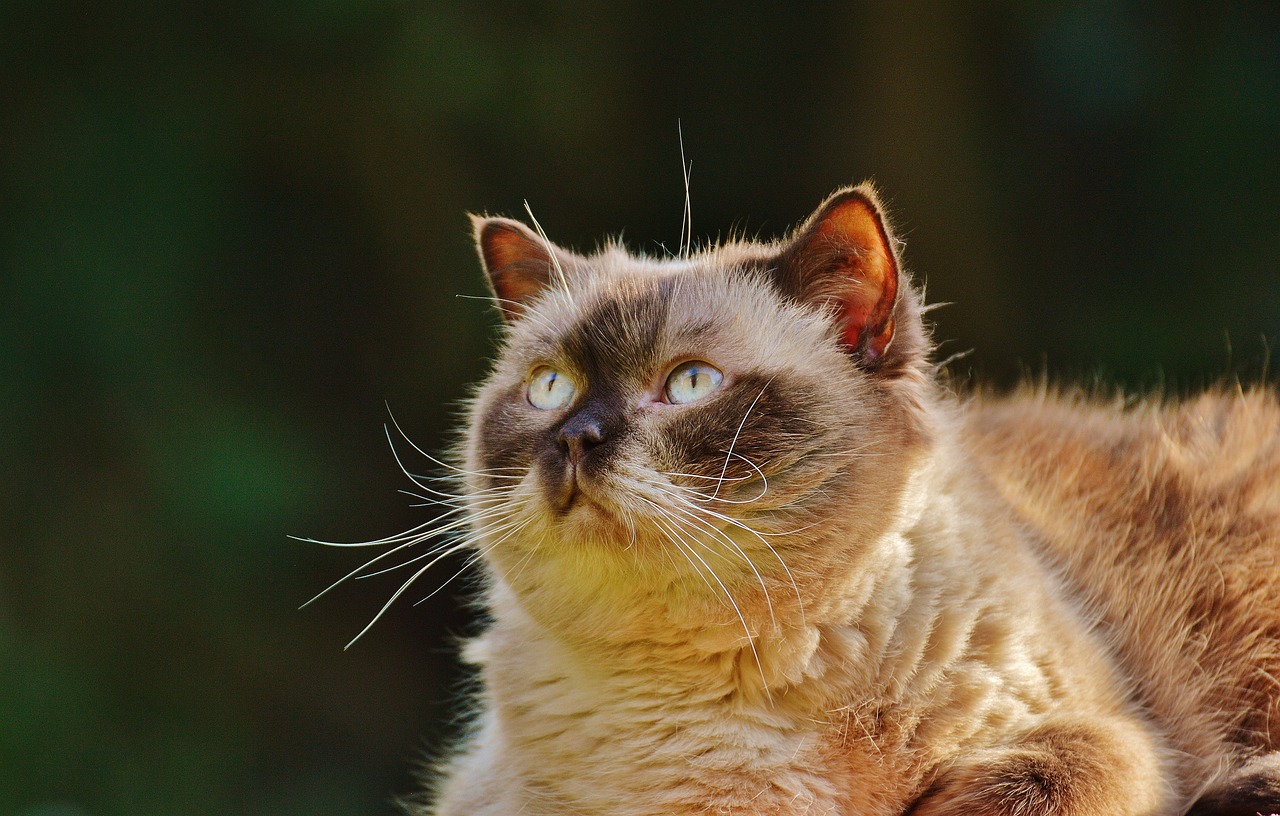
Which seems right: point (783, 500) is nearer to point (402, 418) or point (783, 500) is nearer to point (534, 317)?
point (534, 317)

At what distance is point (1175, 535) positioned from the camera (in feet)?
7.66

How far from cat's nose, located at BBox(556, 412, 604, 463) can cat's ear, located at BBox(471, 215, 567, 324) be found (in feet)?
1.79

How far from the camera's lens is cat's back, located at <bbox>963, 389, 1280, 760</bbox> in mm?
2090

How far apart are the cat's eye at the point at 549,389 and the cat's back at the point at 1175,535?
2.97 feet

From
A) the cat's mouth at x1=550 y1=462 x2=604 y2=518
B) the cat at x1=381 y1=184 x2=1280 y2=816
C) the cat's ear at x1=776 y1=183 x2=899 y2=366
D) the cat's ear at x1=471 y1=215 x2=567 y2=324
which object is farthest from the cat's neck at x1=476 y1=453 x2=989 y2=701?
the cat's ear at x1=471 y1=215 x2=567 y2=324

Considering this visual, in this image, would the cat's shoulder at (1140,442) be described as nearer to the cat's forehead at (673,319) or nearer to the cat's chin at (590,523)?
the cat's forehead at (673,319)

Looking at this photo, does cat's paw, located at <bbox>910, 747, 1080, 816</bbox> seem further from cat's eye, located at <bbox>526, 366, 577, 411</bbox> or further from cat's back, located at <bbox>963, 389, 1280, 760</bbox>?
cat's eye, located at <bbox>526, 366, 577, 411</bbox>

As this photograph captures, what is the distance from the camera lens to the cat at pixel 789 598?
1.66 metres

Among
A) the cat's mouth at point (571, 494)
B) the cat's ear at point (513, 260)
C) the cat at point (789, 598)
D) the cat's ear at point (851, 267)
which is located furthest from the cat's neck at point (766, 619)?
the cat's ear at point (513, 260)

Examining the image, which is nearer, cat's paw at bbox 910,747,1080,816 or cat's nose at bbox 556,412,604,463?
cat's paw at bbox 910,747,1080,816

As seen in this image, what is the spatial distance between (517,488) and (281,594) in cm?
197

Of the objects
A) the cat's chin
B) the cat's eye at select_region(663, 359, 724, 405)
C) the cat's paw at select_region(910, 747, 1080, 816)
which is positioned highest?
the cat's eye at select_region(663, 359, 724, 405)

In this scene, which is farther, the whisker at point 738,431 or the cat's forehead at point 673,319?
the cat's forehead at point 673,319

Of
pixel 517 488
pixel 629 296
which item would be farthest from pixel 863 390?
pixel 517 488
